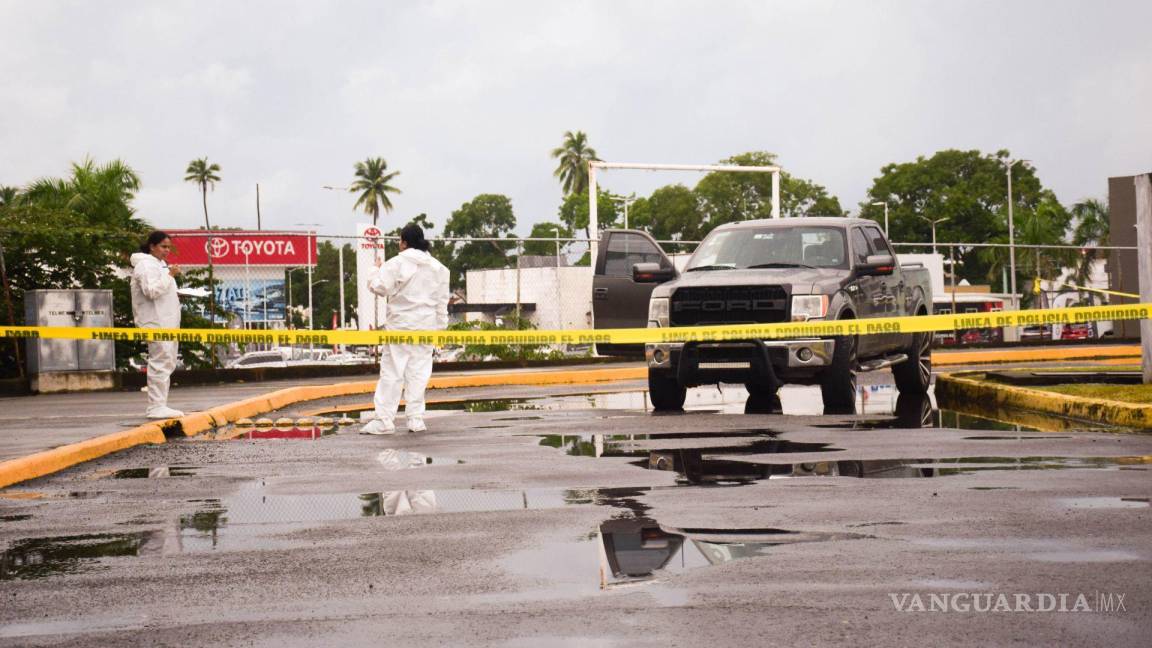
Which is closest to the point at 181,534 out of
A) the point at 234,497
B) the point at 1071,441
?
the point at 234,497

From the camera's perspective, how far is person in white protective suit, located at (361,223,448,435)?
12.4 m

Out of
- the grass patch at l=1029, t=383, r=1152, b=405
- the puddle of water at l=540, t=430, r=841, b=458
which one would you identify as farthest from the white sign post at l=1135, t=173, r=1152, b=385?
the puddle of water at l=540, t=430, r=841, b=458

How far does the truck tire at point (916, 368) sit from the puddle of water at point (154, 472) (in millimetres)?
8699

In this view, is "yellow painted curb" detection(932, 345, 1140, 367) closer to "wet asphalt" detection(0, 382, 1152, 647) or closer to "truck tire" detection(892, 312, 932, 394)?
"truck tire" detection(892, 312, 932, 394)

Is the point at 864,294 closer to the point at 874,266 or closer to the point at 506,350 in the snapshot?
the point at 874,266

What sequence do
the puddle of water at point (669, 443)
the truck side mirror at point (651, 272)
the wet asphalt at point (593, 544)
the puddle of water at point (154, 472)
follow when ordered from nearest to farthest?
the wet asphalt at point (593, 544) < the puddle of water at point (154, 472) < the puddle of water at point (669, 443) < the truck side mirror at point (651, 272)

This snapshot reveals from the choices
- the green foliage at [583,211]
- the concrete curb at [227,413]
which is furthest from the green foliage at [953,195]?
the concrete curb at [227,413]

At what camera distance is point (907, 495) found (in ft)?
23.7

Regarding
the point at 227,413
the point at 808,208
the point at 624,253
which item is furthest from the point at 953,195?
the point at 227,413

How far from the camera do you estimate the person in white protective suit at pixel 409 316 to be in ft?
40.8

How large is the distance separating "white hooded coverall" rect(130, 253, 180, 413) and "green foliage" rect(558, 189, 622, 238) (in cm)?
11241

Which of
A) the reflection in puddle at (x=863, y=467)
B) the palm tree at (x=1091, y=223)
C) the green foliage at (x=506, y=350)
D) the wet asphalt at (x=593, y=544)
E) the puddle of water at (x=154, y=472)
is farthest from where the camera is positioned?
the palm tree at (x=1091, y=223)

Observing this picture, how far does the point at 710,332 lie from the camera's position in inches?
520

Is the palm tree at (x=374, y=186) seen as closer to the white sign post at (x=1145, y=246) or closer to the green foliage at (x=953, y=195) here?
the green foliage at (x=953, y=195)
